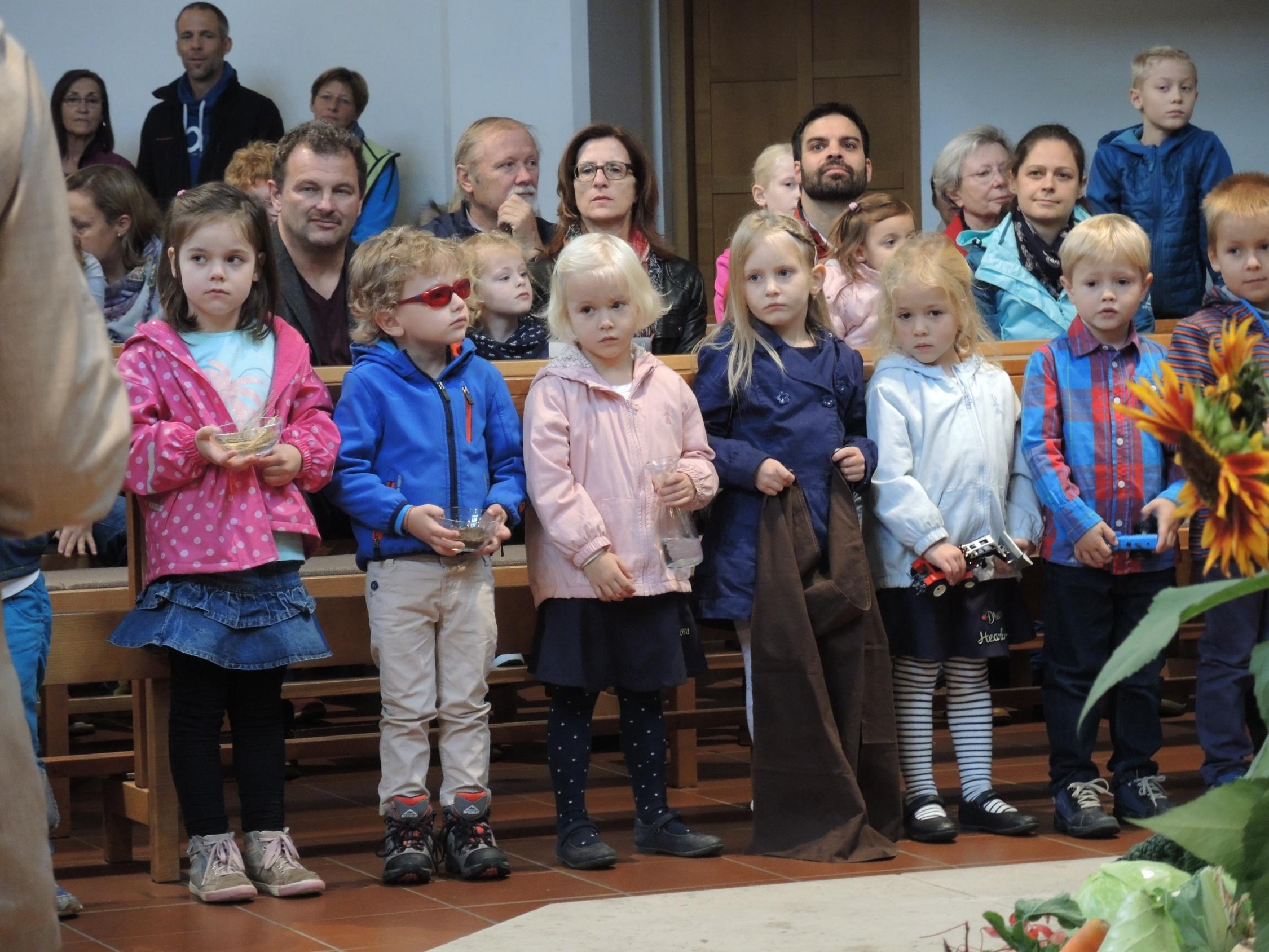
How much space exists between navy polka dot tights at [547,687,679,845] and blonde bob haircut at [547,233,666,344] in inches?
33.3

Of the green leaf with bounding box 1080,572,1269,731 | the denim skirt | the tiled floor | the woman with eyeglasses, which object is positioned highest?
the woman with eyeglasses

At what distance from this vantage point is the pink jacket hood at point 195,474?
3.62 meters

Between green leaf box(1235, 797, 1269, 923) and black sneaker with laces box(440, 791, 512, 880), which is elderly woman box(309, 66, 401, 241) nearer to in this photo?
black sneaker with laces box(440, 791, 512, 880)

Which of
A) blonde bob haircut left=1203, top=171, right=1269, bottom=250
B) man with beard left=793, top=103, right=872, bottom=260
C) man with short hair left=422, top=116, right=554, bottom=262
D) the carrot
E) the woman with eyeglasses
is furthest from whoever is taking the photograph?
the woman with eyeglasses

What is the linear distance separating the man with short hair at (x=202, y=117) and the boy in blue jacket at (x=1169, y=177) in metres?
4.16

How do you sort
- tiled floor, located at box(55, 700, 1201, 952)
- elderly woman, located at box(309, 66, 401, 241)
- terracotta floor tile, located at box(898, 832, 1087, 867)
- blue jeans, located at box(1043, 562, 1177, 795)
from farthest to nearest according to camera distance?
1. elderly woman, located at box(309, 66, 401, 241)
2. blue jeans, located at box(1043, 562, 1177, 795)
3. terracotta floor tile, located at box(898, 832, 1087, 867)
4. tiled floor, located at box(55, 700, 1201, 952)

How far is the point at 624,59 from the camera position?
8.78 meters

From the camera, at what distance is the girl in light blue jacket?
13.5 feet

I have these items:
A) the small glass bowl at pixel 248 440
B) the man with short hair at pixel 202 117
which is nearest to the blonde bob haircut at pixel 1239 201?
the small glass bowl at pixel 248 440

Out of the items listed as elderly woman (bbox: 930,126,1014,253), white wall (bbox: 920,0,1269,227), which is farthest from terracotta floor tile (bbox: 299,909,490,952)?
white wall (bbox: 920,0,1269,227)

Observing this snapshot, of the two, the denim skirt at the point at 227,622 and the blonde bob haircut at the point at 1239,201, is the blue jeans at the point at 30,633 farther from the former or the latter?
the blonde bob haircut at the point at 1239,201

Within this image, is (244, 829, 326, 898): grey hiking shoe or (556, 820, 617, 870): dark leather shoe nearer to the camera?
(244, 829, 326, 898): grey hiking shoe

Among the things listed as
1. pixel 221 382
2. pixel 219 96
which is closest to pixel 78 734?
pixel 221 382

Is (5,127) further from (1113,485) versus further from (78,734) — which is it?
(78,734)
